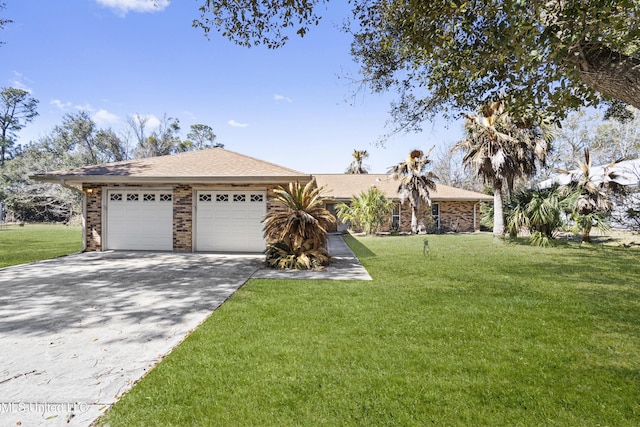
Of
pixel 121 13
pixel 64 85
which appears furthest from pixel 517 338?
pixel 64 85

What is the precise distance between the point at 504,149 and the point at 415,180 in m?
6.35

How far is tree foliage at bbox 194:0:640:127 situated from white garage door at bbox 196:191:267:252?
5.74 metres

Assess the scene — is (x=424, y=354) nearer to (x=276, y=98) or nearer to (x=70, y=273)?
(x=70, y=273)

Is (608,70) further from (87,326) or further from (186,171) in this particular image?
(186,171)

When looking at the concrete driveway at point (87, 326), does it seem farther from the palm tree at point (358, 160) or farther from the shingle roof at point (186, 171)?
the palm tree at point (358, 160)

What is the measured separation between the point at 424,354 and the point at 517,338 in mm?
1385

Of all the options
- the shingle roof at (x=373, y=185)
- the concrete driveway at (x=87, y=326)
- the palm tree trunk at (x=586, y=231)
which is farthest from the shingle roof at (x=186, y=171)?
the palm tree trunk at (x=586, y=231)

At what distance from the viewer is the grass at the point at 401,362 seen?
7.58 ft

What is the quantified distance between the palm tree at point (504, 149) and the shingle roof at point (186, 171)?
32.9 feet

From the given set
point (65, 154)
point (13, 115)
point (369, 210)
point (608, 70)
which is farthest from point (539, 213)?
point (13, 115)

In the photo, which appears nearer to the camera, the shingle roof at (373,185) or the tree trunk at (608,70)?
the tree trunk at (608,70)

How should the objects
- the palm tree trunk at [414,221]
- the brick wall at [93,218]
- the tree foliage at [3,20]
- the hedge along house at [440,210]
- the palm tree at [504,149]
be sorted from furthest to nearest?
the hedge along house at [440,210]
the palm tree trunk at [414,221]
the palm tree at [504,149]
the brick wall at [93,218]
the tree foliage at [3,20]

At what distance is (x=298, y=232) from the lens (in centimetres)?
835

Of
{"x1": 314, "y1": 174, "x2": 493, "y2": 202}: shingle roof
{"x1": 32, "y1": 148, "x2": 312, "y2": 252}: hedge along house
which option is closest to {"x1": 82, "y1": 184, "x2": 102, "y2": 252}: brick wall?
{"x1": 32, "y1": 148, "x2": 312, "y2": 252}: hedge along house
